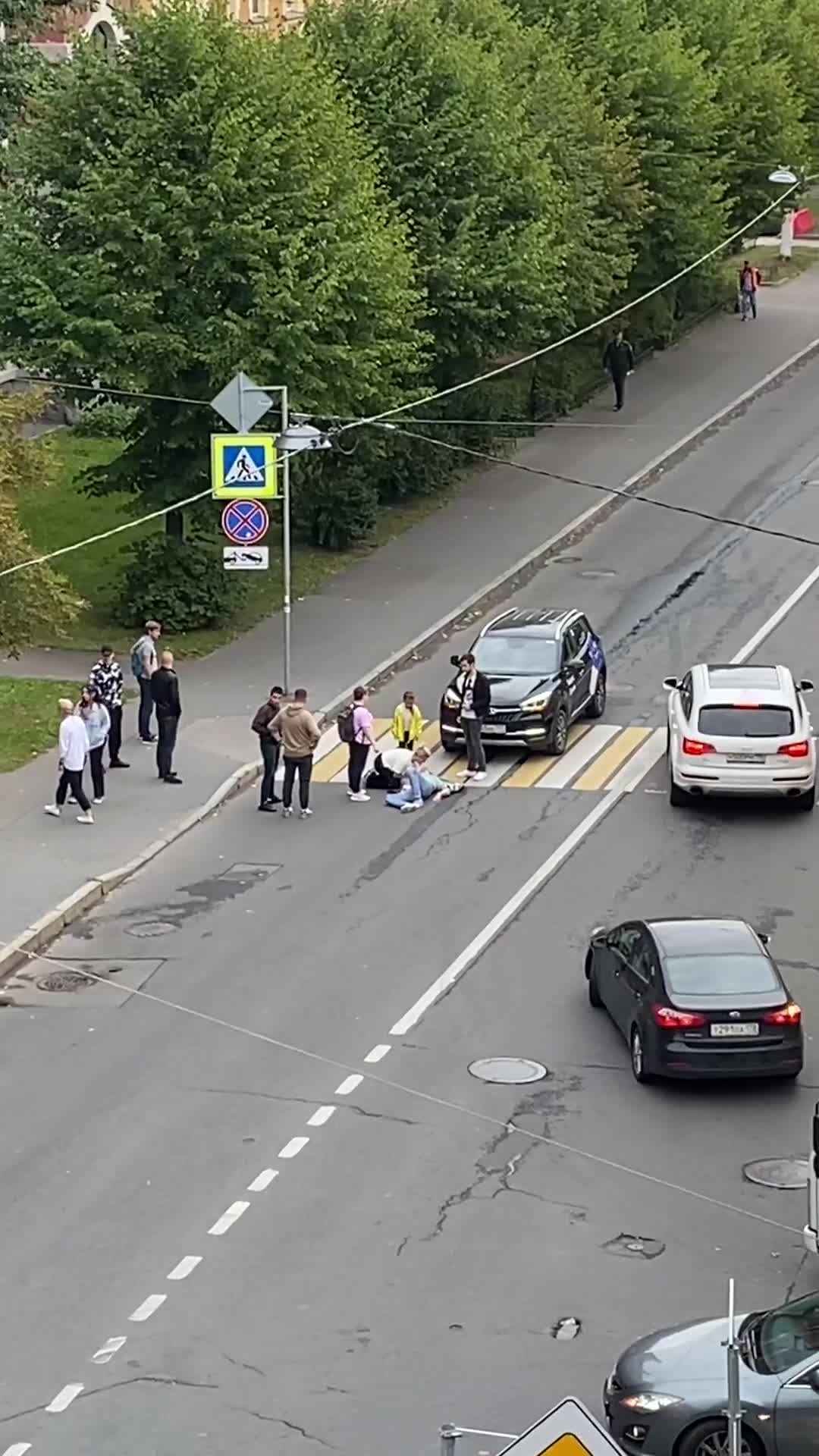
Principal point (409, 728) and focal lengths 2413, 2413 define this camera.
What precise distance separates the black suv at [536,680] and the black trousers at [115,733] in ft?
13.7

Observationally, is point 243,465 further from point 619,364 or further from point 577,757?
point 619,364

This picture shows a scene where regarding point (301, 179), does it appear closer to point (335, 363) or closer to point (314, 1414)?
point (335, 363)

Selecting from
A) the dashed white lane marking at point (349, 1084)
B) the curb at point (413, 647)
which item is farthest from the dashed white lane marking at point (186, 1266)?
the curb at point (413, 647)

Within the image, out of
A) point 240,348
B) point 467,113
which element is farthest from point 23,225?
point 467,113

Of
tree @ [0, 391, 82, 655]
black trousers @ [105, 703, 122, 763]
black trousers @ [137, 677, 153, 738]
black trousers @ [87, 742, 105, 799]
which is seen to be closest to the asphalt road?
black trousers @ [87, 742, 105, 799]

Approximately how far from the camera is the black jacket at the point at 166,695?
97.0 feet

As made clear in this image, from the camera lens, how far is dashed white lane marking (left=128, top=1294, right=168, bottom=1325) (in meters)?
15.2

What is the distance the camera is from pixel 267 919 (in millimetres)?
24594

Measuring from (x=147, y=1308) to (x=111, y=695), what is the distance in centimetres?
1521

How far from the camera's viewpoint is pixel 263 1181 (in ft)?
57.8

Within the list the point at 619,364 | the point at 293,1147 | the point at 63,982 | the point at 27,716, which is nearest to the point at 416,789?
the point at 27,716

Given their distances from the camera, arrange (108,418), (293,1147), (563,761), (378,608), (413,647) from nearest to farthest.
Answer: (293,1147) → (563,761) → (108,418) → (413,647) → (378,608)

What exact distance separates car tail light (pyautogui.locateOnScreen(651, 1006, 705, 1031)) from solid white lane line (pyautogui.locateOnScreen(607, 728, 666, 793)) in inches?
405

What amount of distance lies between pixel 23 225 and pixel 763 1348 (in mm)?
27324
